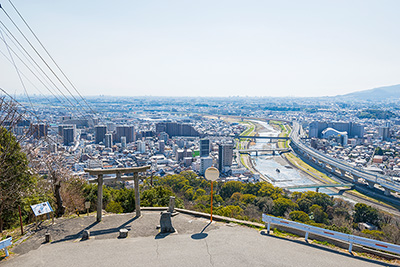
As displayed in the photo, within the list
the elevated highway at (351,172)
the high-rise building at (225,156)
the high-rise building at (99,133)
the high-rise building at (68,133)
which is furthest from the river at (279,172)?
the high-rise building at (68,133)

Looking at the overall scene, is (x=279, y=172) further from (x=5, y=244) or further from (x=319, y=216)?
(x=5, y=244)

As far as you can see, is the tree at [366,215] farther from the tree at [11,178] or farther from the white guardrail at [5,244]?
the white guardrail at [5,244]

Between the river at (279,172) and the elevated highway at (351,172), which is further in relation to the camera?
the river at (279,172)

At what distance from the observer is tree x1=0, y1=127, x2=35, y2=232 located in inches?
231

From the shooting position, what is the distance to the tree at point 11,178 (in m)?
5.87

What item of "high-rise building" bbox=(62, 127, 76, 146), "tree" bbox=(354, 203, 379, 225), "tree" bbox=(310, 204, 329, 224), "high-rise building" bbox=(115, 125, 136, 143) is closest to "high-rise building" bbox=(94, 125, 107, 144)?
"high-rise building" bbox=(62, 127, 76, 146)

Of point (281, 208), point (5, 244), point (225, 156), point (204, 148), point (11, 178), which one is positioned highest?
point (11, 178)

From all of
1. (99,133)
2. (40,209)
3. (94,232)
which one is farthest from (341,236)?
(99,133)

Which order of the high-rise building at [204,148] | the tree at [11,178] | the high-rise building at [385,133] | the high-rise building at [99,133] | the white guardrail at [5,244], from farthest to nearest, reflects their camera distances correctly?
the high-rise building at [385,133]
the high-rise building at [99,133]
the high-rise building at [204,148]
the tree at [11,178]
the white guardrail at [5,244]

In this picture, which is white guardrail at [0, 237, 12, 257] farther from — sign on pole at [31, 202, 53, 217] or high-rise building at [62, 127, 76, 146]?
high-rise building at [62, 127, 76, 146]

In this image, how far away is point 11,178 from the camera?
5.92 meters

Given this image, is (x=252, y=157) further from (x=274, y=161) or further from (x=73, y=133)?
(x=73, y=133)

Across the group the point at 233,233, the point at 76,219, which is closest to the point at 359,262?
the point at 233,233

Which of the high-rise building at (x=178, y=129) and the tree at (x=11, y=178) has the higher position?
the tree at (x=11, y=178)
